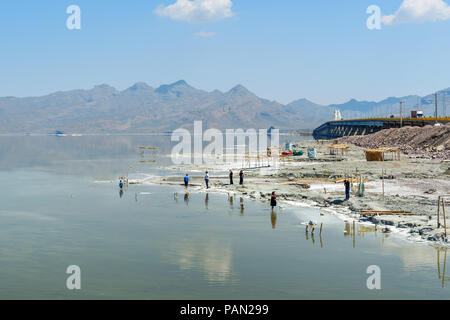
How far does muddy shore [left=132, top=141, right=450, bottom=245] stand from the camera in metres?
31.7

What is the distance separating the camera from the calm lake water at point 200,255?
2123 centimetres

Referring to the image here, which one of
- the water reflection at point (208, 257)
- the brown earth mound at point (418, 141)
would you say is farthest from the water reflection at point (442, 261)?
the brown earth mound at point (418, 141)

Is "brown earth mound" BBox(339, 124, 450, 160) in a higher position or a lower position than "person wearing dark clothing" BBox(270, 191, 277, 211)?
higher

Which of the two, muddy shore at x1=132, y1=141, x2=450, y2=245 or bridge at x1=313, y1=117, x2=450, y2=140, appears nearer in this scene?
muddy shore at x1=132, y1=141, x2=450, y2=245

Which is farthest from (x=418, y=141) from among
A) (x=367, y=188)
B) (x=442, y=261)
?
(x=442, y=261)

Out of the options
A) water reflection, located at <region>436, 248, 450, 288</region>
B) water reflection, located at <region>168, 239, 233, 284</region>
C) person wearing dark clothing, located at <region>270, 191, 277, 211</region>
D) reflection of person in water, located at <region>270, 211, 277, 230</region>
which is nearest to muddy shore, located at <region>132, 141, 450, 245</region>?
water reflection, located at <region>436, 248, 450, 288</region>

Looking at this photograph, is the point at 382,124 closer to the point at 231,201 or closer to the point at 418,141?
the point at 418,141

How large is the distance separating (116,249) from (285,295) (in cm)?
1128

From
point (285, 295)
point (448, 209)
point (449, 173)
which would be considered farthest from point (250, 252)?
point (449, 173)

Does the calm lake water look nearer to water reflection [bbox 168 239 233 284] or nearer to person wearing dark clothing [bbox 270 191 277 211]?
water reflection [bbox 168 239 233 284]

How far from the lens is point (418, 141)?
9425cm

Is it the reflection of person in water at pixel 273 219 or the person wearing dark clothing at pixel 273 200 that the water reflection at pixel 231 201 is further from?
the reflection of person in water at pixel 273 219

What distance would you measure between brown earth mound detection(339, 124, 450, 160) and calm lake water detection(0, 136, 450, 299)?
152 feet
